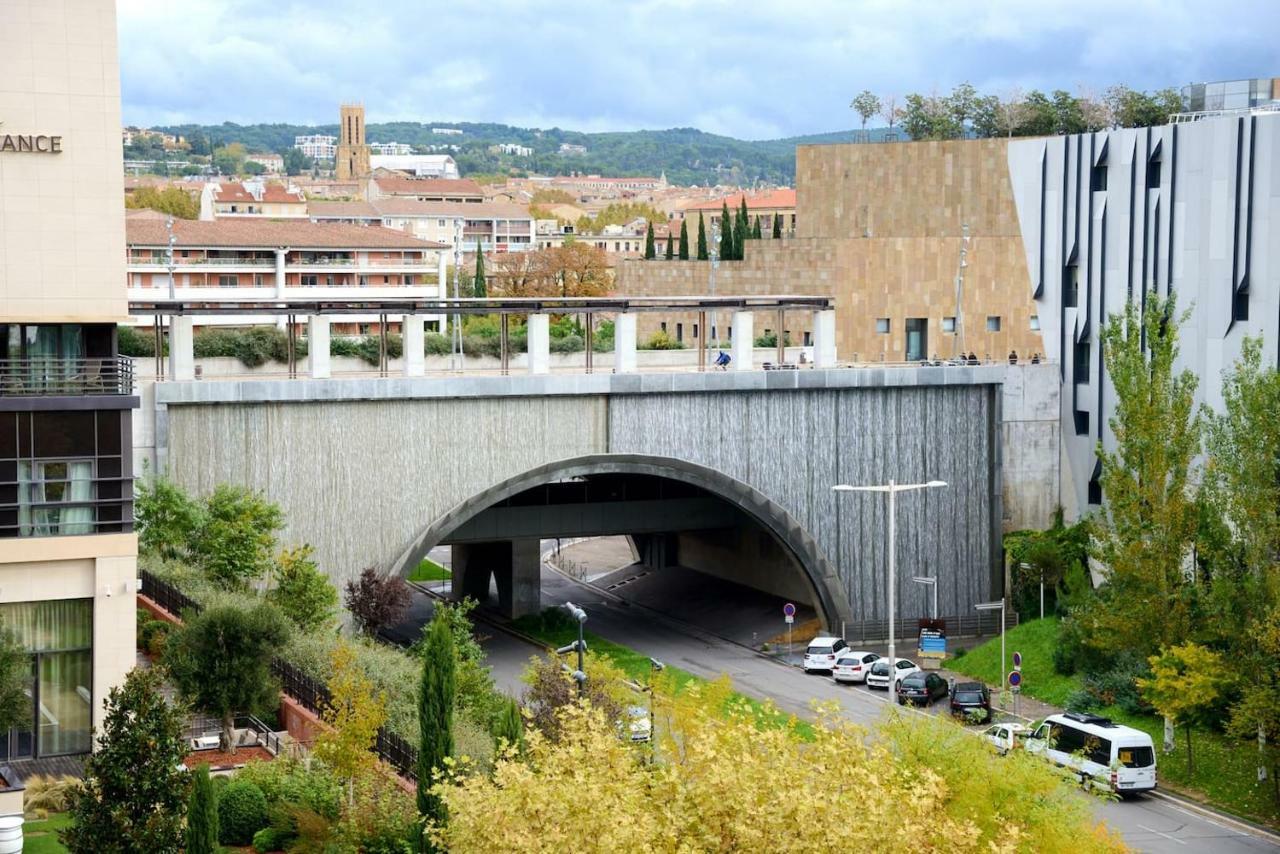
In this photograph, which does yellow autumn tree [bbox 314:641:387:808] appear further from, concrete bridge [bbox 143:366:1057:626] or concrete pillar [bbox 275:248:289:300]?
concrete pillar [bbox 275:248:289:300]

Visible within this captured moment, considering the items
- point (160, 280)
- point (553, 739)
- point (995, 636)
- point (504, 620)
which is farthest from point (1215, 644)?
point (160, 280)

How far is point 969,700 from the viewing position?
4203 cm

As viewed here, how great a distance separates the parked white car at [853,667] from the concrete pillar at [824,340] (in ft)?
26.9

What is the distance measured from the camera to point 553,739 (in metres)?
29.9

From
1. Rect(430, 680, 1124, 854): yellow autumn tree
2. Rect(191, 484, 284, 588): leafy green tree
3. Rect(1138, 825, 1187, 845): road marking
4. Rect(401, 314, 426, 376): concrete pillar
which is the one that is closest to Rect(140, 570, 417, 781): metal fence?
Rect(191, 484, 284, 588): leafy green tree

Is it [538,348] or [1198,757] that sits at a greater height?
[538,348]

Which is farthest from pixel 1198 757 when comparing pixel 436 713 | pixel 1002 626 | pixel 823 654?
pixel 436 713

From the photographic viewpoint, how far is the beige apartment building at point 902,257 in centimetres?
5875

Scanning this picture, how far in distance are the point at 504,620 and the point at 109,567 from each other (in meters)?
28.1

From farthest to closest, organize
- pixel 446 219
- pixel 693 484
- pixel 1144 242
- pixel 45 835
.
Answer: pixel 446 219 → pixel 693 484 → pixel 1144 242 → pixel 45 835

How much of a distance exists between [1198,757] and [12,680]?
24.0m

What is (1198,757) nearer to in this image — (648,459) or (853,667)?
(853,667)

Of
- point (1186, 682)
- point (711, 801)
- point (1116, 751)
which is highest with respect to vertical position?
point (711, 801)

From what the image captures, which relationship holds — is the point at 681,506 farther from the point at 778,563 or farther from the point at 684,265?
the point at 684,265
